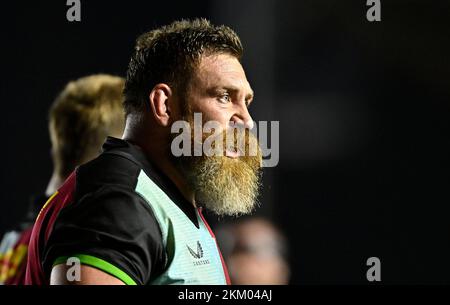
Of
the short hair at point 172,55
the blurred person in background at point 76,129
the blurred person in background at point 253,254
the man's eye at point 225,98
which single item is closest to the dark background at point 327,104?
the blurred person in background at point 253,254

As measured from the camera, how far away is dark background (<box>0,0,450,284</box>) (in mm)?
3906

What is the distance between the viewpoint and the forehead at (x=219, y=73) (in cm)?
159

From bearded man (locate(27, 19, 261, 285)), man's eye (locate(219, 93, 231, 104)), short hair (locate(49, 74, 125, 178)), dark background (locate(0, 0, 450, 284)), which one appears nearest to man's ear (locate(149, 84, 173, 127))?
bearded man (locate(27, 19, 261, 285))

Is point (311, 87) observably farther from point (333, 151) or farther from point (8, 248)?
point (8, 248)

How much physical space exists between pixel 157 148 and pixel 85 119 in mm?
919

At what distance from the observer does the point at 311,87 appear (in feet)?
15.2

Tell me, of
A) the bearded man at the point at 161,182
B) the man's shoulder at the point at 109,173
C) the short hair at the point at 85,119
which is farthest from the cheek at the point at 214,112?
the short hair at the point at 85,119

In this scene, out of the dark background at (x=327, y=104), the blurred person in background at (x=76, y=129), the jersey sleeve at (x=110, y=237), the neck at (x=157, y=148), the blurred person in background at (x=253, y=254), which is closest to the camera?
the jersey sleeve at (x=110, y=237)

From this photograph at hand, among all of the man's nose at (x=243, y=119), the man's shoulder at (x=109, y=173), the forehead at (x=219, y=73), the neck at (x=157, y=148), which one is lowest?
the man's shoulder at (x=109, y=173)

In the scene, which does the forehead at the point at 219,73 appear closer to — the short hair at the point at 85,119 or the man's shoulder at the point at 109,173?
the man's shoulder at the point at 109,173

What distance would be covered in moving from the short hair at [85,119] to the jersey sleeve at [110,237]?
110 centimetres

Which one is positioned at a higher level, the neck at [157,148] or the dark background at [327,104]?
the dark background at [327,104]

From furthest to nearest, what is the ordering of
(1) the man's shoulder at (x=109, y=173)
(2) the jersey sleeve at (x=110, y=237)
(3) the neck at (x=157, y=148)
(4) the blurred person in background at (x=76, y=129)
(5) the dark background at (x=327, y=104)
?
(5) the dark background at (x=327, y=104) → (4) the blurred person in background at (x=76, y=129) → (3) the neck at (x=157, y=148) → (1) the man's shoulder at (x=109, y=173) → (2) the jersey sleeve at (x=110, y=237)

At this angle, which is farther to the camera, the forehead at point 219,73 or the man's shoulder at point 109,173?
the forehead at point 219,73
